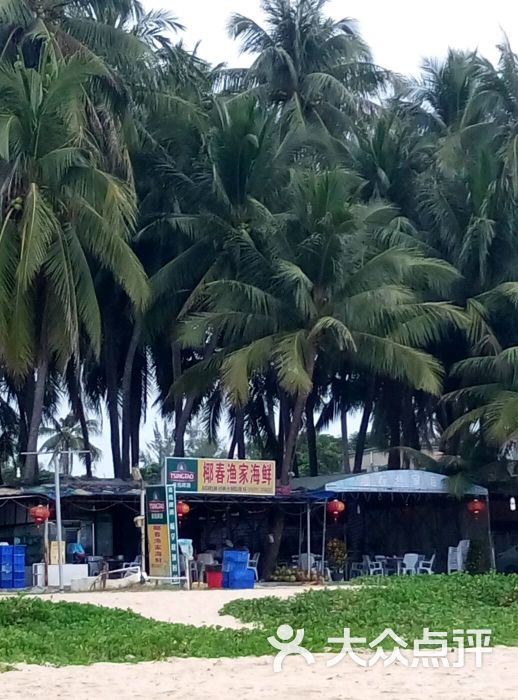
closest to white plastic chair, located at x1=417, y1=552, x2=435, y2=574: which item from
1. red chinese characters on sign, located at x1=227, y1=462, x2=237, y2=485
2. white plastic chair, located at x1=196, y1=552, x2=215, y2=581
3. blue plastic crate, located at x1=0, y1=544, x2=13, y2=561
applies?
white plastic chair, located at x1=196, y1=552, x2=215, y2=581

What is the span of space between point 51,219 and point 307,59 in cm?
1131

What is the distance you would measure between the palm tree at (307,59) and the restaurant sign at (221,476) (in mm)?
11283

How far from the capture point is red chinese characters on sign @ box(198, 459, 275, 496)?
20516 mm

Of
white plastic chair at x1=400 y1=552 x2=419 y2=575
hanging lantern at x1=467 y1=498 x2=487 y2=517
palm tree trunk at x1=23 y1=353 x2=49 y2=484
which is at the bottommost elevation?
white plastic chair at x1=400 y1=552 x2=419 y2=575

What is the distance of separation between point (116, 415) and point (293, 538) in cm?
617

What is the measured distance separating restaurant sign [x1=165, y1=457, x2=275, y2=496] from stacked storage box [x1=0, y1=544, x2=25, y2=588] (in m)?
2.85

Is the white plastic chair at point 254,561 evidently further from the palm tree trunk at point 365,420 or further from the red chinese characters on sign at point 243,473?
the palm tree trunk at point 365,420

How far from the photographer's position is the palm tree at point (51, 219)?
68.7 feet

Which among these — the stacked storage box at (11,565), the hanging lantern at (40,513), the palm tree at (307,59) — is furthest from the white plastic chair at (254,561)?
the palm tree at (307,59)

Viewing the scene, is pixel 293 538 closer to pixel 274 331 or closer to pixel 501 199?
pixel 274 331

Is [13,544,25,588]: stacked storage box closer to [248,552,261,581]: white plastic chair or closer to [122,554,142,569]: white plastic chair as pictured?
[122,554,142,569]: white plastic chair

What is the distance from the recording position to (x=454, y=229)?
1069 inches

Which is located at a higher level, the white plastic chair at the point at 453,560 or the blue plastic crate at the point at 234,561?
the blue plastic crate at the point at 234,561

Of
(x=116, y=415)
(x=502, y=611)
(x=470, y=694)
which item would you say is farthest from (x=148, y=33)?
(x=470, y=694)
